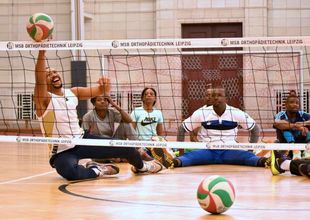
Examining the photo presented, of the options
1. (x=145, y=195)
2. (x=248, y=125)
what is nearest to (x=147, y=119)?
(x=248, y=125)

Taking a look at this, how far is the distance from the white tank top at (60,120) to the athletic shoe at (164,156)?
5.31 feet

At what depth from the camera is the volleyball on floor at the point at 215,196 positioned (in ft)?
18.1

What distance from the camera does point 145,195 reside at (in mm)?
6695

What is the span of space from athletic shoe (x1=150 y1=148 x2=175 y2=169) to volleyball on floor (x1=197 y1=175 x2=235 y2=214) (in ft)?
13.1

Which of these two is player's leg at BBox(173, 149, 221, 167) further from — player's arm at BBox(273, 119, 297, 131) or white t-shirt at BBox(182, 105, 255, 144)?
player's arm at BBox(273, 119, 297, 131)

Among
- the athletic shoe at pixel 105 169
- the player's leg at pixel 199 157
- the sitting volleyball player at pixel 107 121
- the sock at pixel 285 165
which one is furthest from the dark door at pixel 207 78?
the athletic shoe at pixel 105 169

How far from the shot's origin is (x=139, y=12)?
19797mm

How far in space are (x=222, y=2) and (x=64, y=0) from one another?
4.10 metres

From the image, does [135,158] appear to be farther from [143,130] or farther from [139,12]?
[139,12]

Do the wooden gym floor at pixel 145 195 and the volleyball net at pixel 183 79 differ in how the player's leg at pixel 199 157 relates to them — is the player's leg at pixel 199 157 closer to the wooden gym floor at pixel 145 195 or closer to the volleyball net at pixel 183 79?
the wooden gym floor at pixel 145 195

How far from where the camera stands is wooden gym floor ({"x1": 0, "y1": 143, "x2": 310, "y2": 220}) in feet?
18.1

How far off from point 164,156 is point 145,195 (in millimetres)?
3237

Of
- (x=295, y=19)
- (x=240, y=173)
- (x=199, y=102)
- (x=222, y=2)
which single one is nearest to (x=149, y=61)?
(x=199, y=102)

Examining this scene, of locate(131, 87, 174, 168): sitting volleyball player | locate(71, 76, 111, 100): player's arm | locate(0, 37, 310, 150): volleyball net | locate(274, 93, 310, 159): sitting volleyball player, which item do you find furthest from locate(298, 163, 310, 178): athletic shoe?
locate(0, 37, 310, 150): volleyball net
